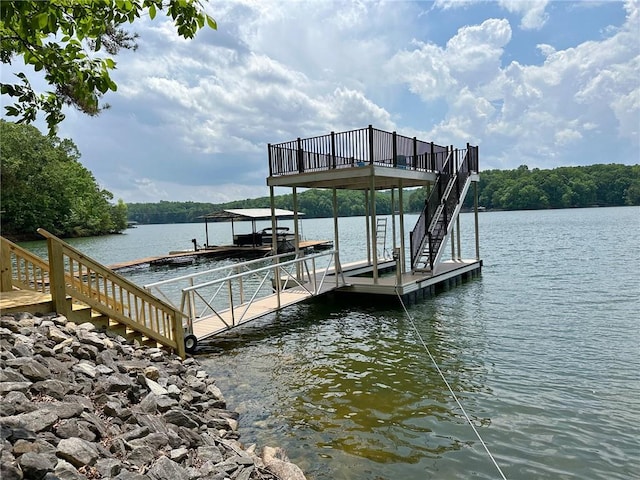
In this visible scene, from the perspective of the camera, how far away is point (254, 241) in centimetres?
3119

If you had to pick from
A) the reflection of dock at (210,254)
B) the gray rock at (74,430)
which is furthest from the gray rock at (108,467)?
the reflection of dock at (210,254)

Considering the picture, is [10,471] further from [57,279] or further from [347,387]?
[347,387]

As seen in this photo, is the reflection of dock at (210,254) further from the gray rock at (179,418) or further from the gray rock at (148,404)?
the gray rock at (179,418)

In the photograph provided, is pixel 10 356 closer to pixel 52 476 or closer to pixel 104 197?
pixel 52 476

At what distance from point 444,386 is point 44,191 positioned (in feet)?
168

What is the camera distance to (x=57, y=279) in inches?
235

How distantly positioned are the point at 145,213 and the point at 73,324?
117 metres

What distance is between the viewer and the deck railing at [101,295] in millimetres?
5977

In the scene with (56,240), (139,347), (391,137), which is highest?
(391,137)

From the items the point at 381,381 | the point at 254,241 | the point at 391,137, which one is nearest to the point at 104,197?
the point at 254,241

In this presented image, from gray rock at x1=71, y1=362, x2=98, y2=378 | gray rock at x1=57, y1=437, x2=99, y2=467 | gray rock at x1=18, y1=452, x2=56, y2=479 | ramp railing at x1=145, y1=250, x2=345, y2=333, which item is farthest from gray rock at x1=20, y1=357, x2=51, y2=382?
ramp railing at x1=145, y1=250, x2=345, y2=333

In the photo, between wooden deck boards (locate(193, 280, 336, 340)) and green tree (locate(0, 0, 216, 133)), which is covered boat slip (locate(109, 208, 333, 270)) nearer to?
wooden deck boards (locate(193, 280, 336, 340))

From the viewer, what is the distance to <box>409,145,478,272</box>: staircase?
1315 cm

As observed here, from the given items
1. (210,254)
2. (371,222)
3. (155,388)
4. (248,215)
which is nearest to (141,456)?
(155,388)
